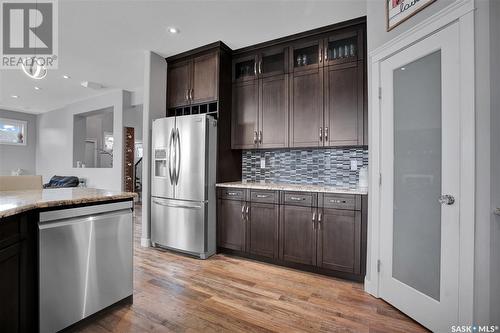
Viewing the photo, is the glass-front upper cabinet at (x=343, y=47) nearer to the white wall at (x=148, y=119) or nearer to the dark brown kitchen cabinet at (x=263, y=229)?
the dark brown kitchen cabinet at (x=263, y=229)

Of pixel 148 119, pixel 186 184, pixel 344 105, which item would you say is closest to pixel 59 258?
pixel 186 184

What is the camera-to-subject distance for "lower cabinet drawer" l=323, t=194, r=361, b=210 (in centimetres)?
240

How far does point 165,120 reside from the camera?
329 centimetres

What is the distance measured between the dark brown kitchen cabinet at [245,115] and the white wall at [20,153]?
25.6 ft

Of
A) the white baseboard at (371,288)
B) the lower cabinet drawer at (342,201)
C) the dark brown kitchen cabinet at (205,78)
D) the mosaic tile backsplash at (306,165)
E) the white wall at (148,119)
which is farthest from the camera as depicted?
the white wall at (148,119)

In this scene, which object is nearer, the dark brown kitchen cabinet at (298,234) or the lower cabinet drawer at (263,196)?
the dark brown kitchen cabinet at (298,234)

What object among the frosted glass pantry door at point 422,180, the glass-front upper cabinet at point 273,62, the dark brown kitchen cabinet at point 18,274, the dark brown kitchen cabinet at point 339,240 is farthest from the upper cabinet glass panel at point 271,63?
the dark brown kitchen cabinet at point 18,274

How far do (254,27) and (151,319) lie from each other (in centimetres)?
318

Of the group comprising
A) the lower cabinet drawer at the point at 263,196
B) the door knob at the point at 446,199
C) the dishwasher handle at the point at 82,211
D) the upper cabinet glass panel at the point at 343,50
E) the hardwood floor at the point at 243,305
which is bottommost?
the hardwood floor at the point at 243,305

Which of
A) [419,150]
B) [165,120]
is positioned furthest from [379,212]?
[165,120]

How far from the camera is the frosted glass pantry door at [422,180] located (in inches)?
61.2

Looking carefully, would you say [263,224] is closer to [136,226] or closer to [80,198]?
[80,198]

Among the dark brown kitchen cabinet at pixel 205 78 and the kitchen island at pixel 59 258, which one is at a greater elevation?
the dark brown kitchen cabinet at pixel 205 78

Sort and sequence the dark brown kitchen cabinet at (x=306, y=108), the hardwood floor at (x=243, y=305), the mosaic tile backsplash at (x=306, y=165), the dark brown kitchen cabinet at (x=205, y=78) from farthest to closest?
the dark brown kitchen cabinet at (x=205, y=78) < the mosaic tile backsplash at (x=306, y=165) < the dark brown kitchen cabinet at (x=306, y=108) < the hardwood floor at (x=243, y=305)
